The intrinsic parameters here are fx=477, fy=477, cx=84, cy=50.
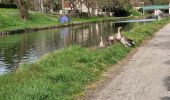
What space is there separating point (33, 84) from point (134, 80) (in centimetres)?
377

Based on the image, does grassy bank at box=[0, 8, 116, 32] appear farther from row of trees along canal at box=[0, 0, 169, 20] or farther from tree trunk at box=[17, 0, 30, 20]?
row of trees along canal at box=[0, 0, 169, 20]

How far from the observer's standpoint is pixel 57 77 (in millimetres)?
14773

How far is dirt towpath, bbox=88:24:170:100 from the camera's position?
13.0 m

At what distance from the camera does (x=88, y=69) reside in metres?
17.2

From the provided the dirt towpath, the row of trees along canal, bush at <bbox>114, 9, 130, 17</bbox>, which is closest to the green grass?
the dirt towpath

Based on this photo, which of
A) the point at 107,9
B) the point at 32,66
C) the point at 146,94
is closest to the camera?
the point at 146,94

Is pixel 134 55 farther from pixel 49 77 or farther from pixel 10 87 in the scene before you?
pixel 10 87

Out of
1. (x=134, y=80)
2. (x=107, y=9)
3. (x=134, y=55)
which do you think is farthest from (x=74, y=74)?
(x=107, y=9)

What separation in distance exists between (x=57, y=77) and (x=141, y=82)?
268 cm

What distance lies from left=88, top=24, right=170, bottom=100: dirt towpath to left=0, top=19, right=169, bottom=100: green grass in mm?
779

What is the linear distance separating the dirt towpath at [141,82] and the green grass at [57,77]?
2.56ft

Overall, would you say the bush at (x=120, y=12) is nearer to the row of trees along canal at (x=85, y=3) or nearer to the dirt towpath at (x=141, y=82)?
the row of trees along canal at (x=85, y=3)

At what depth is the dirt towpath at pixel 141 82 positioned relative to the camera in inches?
512

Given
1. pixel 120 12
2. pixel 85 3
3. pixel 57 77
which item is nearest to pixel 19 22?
pixel 85 3
